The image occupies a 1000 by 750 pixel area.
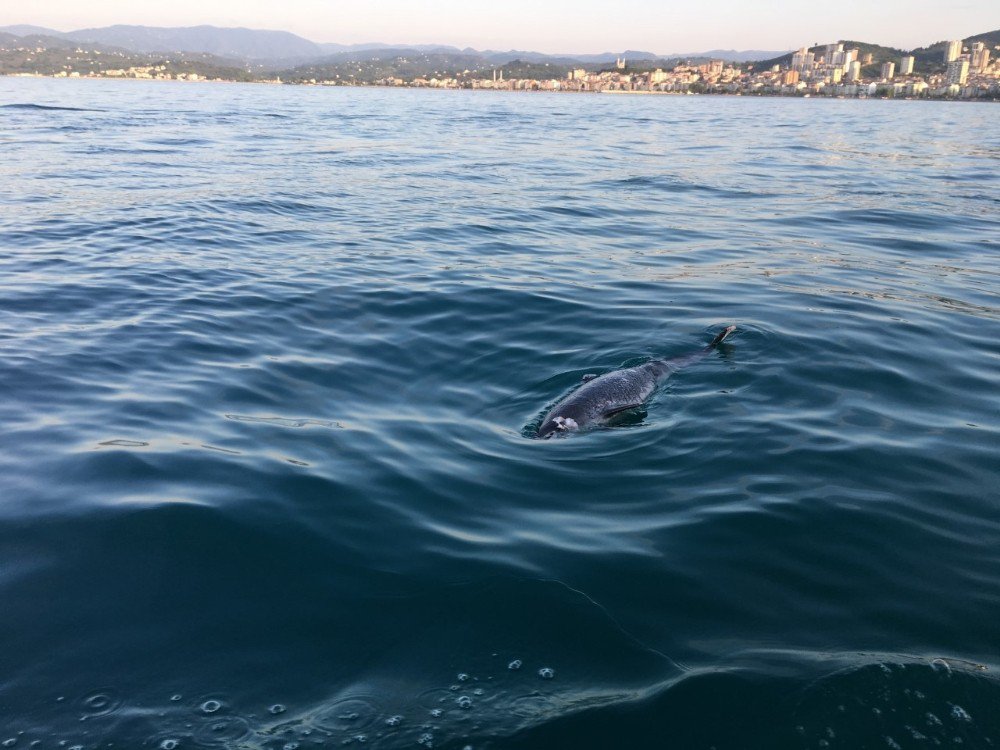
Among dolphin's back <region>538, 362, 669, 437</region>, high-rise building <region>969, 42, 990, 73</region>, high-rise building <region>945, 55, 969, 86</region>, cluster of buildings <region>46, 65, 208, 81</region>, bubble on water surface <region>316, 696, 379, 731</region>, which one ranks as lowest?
bubble on water surface <region>316, 696, 379, 731</region>

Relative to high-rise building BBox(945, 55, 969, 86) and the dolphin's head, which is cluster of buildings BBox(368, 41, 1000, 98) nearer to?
high-rise building BBox(945, 55, 969, 86)

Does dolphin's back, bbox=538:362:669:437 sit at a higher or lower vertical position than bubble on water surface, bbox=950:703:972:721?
higher

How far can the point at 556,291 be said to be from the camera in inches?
503

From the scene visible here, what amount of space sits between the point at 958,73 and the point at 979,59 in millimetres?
25447

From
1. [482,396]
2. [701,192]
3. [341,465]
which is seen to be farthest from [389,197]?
[341,465]

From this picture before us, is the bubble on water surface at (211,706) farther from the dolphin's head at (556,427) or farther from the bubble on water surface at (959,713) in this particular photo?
the dolphin's head at (556,427)

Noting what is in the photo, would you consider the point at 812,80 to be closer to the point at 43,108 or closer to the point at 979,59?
the point at 979,59

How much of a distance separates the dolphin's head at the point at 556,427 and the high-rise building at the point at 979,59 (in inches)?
6981

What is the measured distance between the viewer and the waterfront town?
13800 cm

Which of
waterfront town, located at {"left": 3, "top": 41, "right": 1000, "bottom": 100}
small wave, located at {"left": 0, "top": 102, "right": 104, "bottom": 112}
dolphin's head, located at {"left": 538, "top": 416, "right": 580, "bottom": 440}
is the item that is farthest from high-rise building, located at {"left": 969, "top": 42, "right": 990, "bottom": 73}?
dolphin's head, located at {"left": 538, "top": 416, "right": 580, "bottom": 440}

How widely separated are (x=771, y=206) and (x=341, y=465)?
17.1 meters

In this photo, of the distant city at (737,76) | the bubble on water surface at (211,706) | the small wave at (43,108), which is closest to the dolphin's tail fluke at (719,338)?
the bubble on water surface at (211,706)

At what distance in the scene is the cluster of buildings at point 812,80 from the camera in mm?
139000

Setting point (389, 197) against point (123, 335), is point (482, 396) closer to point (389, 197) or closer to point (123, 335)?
point (123, 335)
